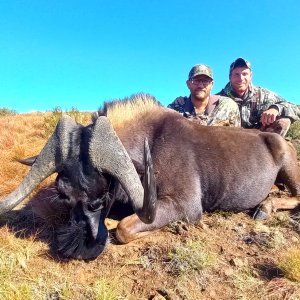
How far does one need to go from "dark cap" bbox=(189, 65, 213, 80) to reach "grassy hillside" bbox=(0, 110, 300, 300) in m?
2.87

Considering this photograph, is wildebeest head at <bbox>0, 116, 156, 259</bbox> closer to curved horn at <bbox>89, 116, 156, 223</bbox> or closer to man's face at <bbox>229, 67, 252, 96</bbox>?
curved horn at <bbox>89, 116, 156, 223</bbox>

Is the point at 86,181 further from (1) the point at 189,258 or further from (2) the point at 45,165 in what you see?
(1) the point at 189,258

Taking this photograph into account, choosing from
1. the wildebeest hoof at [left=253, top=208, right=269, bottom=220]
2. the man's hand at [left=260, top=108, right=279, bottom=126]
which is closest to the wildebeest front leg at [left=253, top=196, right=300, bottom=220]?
the wildebeest hoof at [left=253, top=208, right=269, bottom=220]

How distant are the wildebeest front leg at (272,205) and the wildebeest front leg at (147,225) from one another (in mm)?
840

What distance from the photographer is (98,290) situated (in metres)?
2.91

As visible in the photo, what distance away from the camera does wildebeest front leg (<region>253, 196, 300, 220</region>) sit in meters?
4.66

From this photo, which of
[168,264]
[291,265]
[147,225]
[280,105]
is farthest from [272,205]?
[280,105]

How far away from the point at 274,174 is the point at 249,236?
52.7 inches

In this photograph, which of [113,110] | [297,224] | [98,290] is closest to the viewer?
[98,290]

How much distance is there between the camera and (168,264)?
11.0ft

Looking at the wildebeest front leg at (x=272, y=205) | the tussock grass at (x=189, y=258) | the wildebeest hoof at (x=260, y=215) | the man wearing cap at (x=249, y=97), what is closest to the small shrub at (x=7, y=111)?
the man wearing cap at (x=249, y=97)

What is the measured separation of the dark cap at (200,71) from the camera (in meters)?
6.39

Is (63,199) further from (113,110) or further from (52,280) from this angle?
(113,110)

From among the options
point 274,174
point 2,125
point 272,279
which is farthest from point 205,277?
point 2,125
